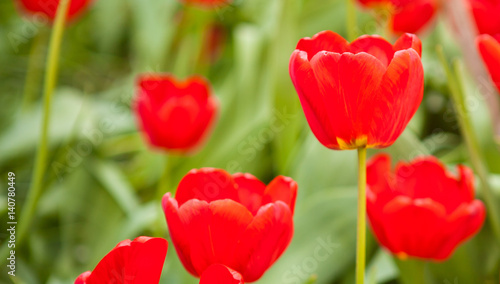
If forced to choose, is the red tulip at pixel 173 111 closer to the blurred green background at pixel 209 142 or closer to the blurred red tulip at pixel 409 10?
the blurred green background at pixel 209 142

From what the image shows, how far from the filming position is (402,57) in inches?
12.4

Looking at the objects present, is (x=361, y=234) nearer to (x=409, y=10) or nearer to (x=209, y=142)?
(x=409, y=10)

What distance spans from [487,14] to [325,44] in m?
0.40

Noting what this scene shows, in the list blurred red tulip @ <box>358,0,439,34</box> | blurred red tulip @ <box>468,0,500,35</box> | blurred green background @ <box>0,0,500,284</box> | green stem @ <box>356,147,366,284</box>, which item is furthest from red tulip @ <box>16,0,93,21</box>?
green stem @ <box>356,147,366,284</box>

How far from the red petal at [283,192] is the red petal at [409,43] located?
0.10 metres

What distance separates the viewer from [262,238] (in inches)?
12.8

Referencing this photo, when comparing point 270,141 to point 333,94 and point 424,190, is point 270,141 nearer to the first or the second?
point 424,190

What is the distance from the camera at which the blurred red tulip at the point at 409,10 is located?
32.2 inches

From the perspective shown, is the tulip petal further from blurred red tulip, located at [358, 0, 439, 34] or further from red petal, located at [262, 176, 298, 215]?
blurred red tulip, located at [358, 0, 439, 34]

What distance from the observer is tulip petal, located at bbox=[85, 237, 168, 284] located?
0.89 feet

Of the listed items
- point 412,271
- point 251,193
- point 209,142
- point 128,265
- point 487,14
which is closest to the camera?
point 128,265

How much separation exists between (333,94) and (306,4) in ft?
2.71

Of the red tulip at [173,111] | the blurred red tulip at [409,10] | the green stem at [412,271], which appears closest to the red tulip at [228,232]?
the green stem at [412,271]

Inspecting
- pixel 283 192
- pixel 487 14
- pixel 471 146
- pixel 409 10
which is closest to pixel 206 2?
pixel 409 10
